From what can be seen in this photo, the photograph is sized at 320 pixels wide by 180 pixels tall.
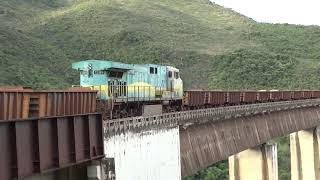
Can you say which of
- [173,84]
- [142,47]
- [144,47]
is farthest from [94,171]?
[144,47]

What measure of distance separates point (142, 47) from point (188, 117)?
10712cm

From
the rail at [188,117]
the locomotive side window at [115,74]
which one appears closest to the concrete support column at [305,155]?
the rail at [188,117]

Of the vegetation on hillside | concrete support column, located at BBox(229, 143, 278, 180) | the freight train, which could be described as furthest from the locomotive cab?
the vegetation on hillside

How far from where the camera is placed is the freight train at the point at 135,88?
26391mm

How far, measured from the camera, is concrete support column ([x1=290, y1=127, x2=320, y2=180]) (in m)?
56.2

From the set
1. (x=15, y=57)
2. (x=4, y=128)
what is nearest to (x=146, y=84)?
(x=4, y=128)

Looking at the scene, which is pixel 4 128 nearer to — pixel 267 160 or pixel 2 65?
pixel 267 160

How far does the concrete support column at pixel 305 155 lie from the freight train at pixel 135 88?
63.6ft

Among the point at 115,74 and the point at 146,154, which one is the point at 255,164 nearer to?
the point at 115,74

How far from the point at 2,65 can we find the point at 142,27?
91.9 m

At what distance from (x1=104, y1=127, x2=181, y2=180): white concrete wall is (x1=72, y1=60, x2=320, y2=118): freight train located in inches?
114

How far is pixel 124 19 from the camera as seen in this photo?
162000 millimetres

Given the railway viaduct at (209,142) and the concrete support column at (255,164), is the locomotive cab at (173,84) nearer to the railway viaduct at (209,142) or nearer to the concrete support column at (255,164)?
the railway viaduct at (209,142)

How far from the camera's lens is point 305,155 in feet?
189
